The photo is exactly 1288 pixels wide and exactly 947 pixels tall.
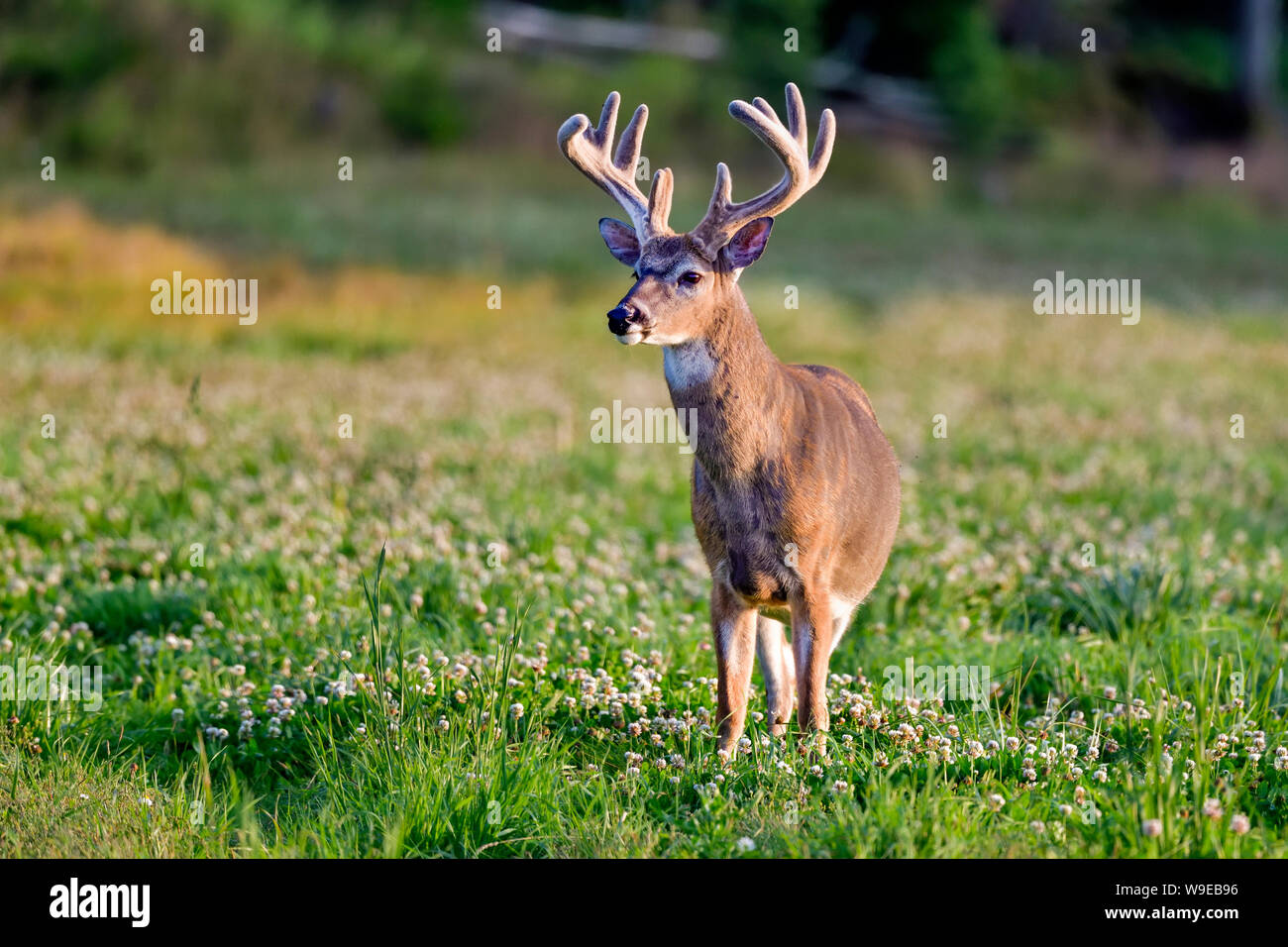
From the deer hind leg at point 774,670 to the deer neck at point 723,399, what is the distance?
76 cm

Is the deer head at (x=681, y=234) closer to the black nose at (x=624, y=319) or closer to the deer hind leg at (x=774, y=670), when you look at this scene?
the black nose at (x=624, y=319)

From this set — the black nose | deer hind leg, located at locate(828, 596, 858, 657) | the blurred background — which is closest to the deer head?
the black nose

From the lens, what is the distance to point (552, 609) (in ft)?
22.2

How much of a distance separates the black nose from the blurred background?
53.3 feet

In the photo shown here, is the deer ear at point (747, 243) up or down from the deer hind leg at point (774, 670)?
up

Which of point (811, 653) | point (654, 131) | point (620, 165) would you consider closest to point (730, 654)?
point (811, 653)

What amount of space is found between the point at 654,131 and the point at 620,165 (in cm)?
3142

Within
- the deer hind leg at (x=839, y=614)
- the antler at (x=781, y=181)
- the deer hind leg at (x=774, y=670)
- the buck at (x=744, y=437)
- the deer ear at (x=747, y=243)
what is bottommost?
the deer hind leg at (x=774, y=670)

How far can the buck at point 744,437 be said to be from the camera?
5090mm

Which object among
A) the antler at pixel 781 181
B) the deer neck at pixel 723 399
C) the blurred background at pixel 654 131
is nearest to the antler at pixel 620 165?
the antler at pixel 781 181

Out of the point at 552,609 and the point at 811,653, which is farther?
the point at 552,609

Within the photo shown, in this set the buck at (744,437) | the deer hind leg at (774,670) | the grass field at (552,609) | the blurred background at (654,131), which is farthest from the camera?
the blurred background at (654,131)

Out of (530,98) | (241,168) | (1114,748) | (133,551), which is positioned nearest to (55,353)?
(133,551)

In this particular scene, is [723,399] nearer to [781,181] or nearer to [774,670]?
[781,181]
